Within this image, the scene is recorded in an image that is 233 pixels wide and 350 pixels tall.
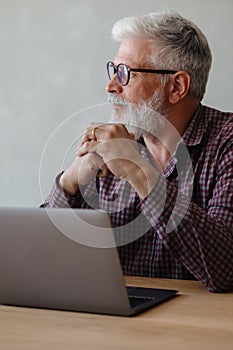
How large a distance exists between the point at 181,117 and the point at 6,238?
0.89m

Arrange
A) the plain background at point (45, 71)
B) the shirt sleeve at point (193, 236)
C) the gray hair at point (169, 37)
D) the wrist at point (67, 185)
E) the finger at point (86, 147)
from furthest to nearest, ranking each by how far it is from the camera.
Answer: the plain background at point (45, 71)
the gray hair at point (169, 37)
the wrist at point (67, 185)
the finger at point (86, 147)
the shirt sleeve at point (193, 236)

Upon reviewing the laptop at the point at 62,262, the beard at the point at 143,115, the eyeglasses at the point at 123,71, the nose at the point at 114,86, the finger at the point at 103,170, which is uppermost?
the eyeglasses at the point at 123,71

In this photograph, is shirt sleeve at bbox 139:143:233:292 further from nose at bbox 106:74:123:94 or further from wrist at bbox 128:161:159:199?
nose at bbox 106:74:123:94

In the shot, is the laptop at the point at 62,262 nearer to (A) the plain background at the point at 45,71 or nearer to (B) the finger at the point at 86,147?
(B) the finger at the point at 86,147

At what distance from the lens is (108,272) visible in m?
1.18

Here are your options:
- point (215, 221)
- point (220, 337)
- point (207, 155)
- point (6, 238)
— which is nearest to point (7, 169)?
point (207, 155)

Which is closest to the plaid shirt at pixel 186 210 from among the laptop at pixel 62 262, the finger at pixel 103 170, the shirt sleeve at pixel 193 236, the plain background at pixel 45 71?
the shirt sleeve at pixel 193 236

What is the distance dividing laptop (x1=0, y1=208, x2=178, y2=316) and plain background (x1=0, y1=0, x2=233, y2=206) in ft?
4.49

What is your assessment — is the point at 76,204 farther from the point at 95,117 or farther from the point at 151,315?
the point at 151,315

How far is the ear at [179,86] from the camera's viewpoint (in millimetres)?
2004

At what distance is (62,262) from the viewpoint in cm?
122

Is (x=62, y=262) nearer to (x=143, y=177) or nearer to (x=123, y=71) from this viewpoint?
(x=143, y=177)

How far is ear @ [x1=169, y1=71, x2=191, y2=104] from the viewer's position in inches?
78.9

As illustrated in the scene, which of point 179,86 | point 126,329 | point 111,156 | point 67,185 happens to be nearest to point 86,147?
point 111,156
